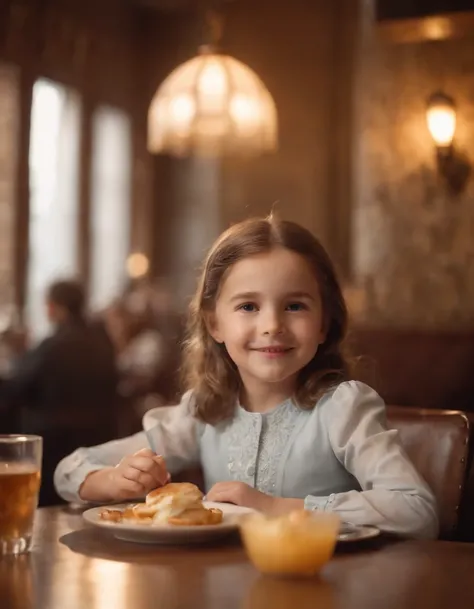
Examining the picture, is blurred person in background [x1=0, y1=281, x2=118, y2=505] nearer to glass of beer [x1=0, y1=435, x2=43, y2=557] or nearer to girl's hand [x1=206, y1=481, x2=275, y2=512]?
girl's hand [x1=206, y1=481, x2=275, y2=512]

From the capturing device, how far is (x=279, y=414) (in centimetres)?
189

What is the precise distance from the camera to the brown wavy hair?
185cm

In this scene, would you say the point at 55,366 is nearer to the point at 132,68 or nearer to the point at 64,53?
the point at 64,53

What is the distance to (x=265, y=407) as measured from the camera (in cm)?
191

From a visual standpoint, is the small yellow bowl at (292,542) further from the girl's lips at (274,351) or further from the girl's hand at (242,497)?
the girl's lips at (274,351)

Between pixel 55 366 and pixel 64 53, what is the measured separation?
3079 millimetres

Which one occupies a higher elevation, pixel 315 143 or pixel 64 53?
pixel 64 53

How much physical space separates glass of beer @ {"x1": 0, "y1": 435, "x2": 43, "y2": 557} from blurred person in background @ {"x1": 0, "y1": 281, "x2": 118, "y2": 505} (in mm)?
3698

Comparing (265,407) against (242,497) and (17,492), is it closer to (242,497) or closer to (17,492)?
(242,497)

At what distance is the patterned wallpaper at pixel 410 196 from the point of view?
5762mm

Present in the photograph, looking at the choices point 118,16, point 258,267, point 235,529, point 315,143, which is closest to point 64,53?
point 118,16

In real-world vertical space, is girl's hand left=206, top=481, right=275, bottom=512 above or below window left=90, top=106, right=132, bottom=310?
below

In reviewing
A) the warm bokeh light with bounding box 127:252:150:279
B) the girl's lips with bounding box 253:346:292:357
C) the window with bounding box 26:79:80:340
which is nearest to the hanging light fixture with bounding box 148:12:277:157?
the girl's lips with bounding box 253:346:292:357

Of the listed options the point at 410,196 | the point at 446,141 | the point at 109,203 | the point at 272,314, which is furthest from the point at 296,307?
the point at 109,203
